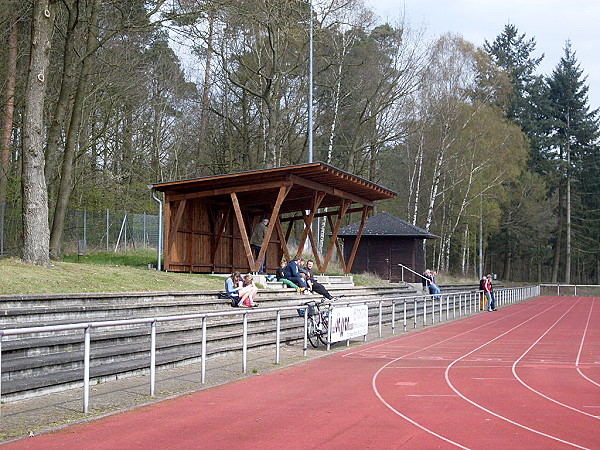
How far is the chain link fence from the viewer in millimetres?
28830

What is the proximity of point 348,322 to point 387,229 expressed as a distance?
2574cm

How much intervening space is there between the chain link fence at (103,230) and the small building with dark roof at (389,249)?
1214 centimetres

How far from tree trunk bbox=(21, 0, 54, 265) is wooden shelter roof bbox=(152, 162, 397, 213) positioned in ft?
20.7

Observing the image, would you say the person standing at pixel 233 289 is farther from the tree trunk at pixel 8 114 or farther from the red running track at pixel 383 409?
the tree trunk at pixel 8 114

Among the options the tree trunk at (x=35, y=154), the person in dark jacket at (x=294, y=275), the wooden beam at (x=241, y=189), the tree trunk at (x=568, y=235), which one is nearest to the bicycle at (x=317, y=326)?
the person in dark jacket at (x=294, y=275)

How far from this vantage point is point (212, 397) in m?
10.3

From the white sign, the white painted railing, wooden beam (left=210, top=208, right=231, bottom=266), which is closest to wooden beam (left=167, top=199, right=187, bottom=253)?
wooden beam (left=210, top=208, right=231, bottom=266)

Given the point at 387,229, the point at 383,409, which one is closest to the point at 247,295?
the point at 383,409

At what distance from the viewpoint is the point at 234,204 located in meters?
24.0

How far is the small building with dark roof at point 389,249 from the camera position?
42.4 m

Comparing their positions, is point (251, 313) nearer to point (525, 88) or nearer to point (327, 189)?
point (327, 189)

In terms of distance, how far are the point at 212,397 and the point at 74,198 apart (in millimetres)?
24103

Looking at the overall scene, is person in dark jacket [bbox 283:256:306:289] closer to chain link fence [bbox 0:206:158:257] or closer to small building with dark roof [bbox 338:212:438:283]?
chain link fence [bbox 0:206:158:257]

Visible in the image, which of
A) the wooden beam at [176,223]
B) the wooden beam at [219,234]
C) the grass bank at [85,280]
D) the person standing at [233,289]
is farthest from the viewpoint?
the wooden beam at [219,234]
